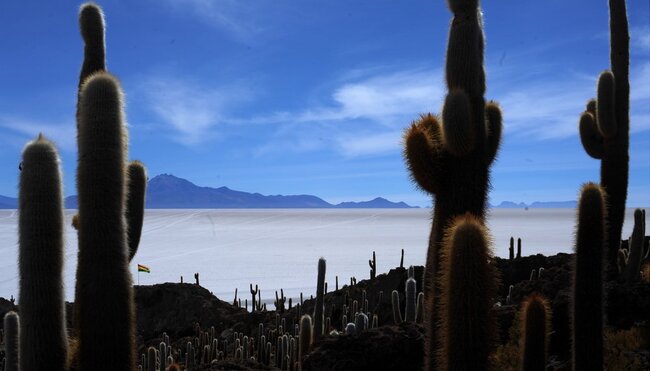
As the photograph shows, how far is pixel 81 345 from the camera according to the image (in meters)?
5.02

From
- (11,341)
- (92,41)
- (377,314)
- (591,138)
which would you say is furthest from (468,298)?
(591,138)

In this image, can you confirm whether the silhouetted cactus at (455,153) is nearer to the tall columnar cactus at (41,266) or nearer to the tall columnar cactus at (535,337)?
the tall columnar cactus at (535,337)

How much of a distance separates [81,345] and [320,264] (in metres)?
4.34

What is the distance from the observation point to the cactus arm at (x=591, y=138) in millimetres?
13094

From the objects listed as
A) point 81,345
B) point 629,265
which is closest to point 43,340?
point 81,345

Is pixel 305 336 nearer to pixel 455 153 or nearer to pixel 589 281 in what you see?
pixel 455 153

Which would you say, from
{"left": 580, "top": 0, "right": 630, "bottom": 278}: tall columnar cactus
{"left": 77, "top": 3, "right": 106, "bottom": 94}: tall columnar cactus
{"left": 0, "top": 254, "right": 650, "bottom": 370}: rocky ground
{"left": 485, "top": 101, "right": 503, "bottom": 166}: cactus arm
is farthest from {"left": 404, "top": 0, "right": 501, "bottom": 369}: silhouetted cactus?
{"left": 580, "top": 0, "right": 630, "bottom": 278}: tall columnar cactus

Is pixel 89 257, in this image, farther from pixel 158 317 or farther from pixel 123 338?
pixel 158 317

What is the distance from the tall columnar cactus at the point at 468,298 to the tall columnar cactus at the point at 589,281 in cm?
145

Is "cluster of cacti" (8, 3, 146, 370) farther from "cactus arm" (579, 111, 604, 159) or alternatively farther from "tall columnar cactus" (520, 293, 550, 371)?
"cactus arm" (579, 111, 604, 159)

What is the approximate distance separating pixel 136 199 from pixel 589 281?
501cm

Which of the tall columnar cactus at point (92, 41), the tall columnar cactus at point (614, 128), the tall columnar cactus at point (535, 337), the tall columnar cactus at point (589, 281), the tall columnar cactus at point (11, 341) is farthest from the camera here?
the tall columnar cactus at point (614, 128)

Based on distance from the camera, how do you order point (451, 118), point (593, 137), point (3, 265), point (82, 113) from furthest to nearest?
point (3, 265) → point (593, 137) → point (451, 118) → point (82, 113)

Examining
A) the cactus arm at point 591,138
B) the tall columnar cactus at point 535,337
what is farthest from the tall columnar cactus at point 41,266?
the cactus arm at point 591,138
